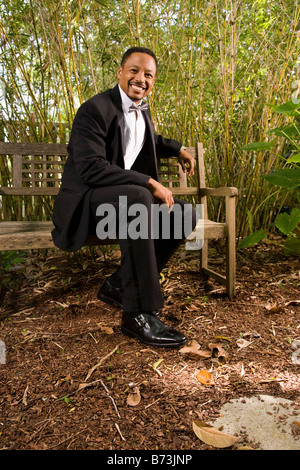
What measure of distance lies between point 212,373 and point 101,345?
1.61 feet

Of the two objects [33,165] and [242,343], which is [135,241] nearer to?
[242,343]

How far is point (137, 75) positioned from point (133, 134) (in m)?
0.30

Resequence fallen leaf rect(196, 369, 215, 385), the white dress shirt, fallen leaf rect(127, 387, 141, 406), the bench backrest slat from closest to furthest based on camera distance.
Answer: fallen leaf rect(127, 387, 141, 406) < fallen leaf rect(196, 369, 215, 385) < the white dress shirt < the bench backrest slat

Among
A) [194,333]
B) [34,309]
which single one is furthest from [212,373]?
[34,309]

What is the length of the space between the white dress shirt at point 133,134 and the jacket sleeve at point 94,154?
0.21 metres

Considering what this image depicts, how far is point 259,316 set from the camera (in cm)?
190

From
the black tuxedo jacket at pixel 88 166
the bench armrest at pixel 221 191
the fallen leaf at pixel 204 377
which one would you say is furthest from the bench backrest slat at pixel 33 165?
the fallen leaf at pixel 204 377

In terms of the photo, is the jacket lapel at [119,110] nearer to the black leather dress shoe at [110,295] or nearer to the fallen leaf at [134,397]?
the black leather dress shoe at [110,295]

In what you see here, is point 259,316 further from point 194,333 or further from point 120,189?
point 120,189

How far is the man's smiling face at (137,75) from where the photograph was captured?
1744mm

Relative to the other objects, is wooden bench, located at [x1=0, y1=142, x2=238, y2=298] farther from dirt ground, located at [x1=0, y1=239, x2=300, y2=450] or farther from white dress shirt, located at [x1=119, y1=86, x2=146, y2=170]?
white dress shirt, located at [x1=119, y1=86, x2=146, y2=170]

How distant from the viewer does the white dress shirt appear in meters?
1.94

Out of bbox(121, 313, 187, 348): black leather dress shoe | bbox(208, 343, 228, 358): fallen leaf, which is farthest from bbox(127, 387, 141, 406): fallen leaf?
bbox(208, 343, 228, 358): fallen leaf

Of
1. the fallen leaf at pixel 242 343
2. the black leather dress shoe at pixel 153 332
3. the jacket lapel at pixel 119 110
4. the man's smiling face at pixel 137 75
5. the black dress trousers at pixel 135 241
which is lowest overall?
Answer: the fallen leaf at pixel 242 343
